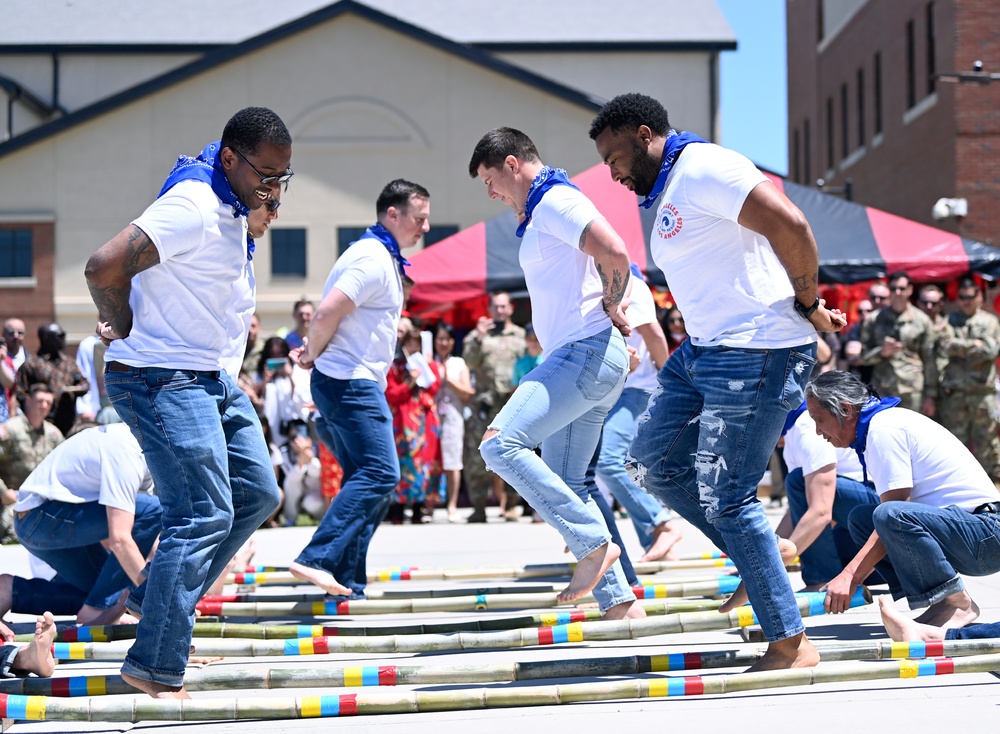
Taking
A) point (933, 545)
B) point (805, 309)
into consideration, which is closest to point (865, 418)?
point (933, 545)

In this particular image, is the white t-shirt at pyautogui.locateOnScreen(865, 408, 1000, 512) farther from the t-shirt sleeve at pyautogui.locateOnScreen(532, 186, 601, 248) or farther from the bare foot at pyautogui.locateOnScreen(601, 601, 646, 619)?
the t-shirt sleeve at pyautogui.locateOnScreen(532, 186, 601, 248)

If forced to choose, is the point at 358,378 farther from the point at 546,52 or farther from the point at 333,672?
the point at 546,52

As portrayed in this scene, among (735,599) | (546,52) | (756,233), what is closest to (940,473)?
(735,599)

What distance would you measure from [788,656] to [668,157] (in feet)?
5.49

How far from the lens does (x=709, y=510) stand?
4.22 meters

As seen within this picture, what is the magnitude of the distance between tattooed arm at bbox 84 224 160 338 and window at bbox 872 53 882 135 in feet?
95.8

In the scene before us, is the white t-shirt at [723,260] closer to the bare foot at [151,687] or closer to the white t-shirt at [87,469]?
the bare foot at [151,687]

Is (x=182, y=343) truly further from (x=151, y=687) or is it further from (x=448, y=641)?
(x=448, y=641)

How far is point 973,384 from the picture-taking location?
12.6 meters

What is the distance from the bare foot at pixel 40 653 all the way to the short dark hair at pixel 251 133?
1694 mm

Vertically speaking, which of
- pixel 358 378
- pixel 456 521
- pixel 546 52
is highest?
pixel 546 52

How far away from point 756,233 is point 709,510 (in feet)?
2.99

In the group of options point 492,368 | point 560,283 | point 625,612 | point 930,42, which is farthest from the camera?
point 930,42

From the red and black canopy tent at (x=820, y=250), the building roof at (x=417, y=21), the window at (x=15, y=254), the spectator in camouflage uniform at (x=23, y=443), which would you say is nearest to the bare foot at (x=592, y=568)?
the spectator in camouflage uniform at (x=23, y=443)
